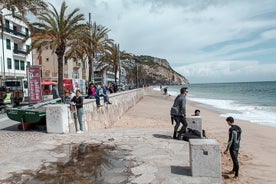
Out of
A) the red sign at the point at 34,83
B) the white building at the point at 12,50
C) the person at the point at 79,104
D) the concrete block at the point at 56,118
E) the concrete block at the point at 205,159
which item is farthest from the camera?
the white building at the point at 12,50

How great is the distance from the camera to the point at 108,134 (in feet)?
32.7

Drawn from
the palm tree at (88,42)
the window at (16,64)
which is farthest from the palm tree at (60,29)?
the window at (16,64)

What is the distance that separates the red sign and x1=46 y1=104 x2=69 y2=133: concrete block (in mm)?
6178

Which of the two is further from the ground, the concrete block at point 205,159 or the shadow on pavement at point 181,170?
the concrete block at point 205,159

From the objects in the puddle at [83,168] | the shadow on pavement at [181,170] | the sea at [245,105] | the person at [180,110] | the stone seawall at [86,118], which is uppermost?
the person at [180,110]

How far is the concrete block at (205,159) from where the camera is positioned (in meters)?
5.43

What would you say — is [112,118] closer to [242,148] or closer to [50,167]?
[242,148]

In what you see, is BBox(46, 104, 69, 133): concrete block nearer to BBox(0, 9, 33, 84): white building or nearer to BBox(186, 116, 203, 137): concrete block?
BBox(186, 116, 203, 137): concrete block

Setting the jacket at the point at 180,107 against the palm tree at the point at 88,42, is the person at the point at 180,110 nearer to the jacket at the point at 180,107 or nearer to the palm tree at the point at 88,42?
the jacket at the point at 180,107

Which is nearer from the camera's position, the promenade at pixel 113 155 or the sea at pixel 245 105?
the promenade at pixel 113 155

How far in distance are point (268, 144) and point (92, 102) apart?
25.6 ft

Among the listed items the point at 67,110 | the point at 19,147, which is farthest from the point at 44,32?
the point at 19,147

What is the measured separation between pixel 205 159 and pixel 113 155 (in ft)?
8.58

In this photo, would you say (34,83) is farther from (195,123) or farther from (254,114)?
(254,114)
